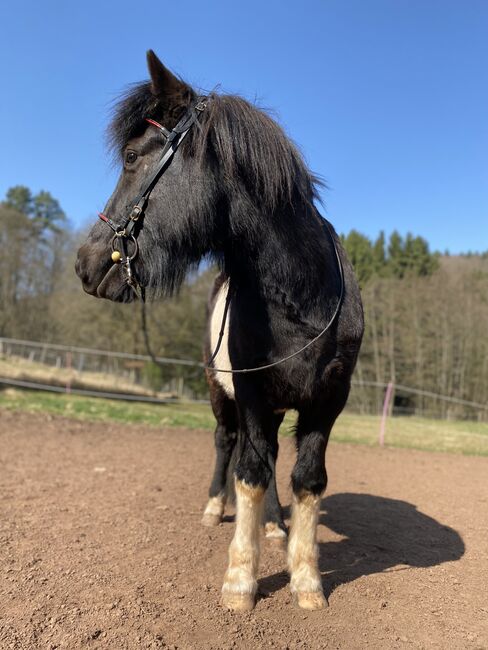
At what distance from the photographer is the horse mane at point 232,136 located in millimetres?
2322

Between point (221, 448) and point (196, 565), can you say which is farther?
point (221, 448)

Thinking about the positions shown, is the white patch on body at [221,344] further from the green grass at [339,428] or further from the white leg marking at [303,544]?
the green grass at [339,428]

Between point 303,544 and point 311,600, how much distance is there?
0.98 feet

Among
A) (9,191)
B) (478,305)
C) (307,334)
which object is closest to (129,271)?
(307,334)

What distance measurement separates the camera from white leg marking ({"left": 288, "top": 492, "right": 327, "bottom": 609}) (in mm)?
2684

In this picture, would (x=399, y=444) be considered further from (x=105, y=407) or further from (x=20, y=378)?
(x=20, y=378)

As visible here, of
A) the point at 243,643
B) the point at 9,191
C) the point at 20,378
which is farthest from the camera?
the point at 9,191

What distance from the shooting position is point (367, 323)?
22.0 m

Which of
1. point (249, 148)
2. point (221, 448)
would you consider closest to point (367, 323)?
point (221, 448)

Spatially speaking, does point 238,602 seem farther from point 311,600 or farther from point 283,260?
point 283,260

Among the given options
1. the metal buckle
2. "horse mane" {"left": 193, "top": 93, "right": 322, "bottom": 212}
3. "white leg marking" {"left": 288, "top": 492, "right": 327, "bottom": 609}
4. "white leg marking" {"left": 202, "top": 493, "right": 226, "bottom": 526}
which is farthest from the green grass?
the metal buckle

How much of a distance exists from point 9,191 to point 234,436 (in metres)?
42.4

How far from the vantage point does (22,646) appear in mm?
2078

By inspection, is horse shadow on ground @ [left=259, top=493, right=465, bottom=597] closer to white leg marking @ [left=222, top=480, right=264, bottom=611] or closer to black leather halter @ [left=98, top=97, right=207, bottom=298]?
white leg marking @ [left=222, top=480, right=264, bottom=611]
